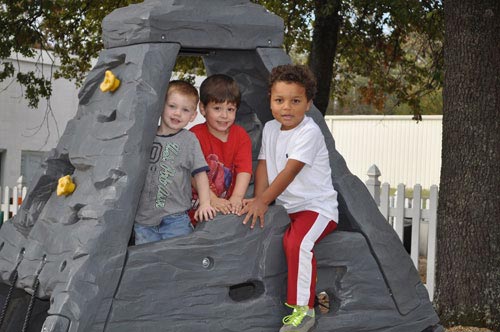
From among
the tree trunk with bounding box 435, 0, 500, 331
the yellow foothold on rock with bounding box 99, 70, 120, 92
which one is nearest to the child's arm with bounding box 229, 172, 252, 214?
the yellow foothold on rock with bounding box 99, 70, 120, 92

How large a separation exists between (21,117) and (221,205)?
34.2 feet

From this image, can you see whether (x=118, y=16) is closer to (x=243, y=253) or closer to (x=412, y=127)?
(x=243, y=253)

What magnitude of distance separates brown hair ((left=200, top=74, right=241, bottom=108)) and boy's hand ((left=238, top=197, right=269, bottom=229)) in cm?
55

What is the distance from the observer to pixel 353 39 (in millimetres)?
11383

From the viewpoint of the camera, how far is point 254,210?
3.87 meters

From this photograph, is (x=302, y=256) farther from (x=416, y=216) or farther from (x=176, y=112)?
(x=416, y=216)

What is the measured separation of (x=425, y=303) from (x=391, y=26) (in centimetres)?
721


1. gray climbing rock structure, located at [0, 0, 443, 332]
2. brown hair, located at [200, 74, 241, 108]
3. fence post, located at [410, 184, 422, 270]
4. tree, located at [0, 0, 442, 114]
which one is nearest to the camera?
gray climbing rock structure, located at [0, 0, 443, 332]

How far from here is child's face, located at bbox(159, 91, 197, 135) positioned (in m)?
3.88

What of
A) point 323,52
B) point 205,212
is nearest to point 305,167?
point 205,212

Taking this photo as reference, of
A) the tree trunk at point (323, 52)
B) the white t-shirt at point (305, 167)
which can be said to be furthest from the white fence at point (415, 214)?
the white t-shirt at point (305, 167)

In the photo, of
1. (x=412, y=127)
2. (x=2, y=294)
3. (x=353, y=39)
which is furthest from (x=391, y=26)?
(x=412, y=127)

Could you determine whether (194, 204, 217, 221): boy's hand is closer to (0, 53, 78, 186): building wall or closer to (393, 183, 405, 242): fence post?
(393, 183, 405, 242): fence post

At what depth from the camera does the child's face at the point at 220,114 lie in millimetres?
4043
